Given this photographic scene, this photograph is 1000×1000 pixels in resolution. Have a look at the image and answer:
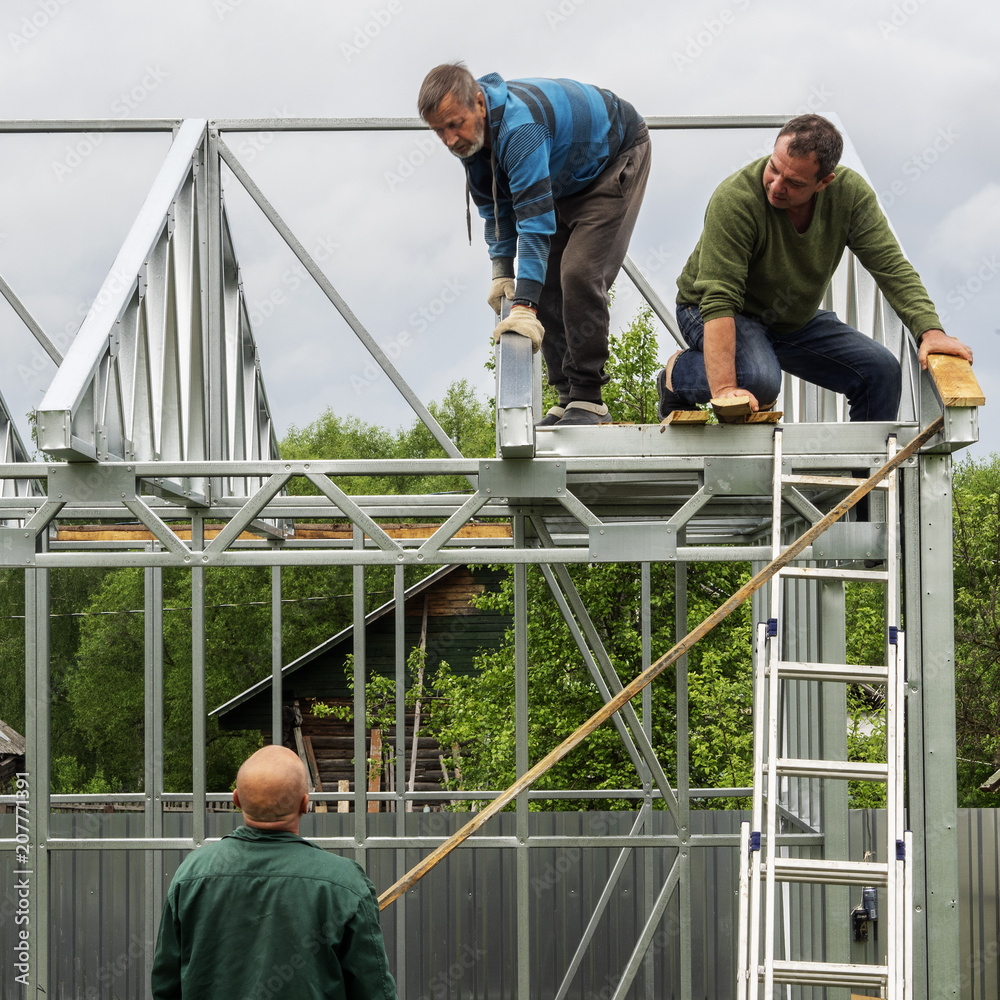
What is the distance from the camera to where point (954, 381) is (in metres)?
4.89

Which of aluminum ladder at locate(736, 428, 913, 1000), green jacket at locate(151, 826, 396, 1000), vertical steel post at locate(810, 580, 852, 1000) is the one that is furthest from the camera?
vertical steel post at locate(810, 580, 852, 1000)

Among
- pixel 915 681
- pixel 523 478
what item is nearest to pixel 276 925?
pixel 523 478

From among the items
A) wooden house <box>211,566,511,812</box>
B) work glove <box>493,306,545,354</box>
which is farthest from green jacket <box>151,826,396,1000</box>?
wooden house <box>211,566,511,812</box>

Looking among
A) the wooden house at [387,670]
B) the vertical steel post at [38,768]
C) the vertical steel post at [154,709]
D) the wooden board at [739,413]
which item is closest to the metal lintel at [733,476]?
the wooden board at [739,413]

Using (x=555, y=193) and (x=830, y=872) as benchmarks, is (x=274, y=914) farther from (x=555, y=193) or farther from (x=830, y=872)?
(x=555, y=193)

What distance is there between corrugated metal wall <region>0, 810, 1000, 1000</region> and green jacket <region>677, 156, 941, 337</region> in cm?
689

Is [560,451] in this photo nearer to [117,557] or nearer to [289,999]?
[117,557]

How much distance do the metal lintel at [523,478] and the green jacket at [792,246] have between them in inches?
40.0

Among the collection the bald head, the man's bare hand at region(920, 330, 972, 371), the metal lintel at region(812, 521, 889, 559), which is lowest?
the bald head

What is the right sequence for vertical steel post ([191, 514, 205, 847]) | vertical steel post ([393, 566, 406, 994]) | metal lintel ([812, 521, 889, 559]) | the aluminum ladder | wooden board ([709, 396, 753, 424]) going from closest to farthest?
the aluminum ladder → wooden board ([709, 396, 753, 424]) → metal lintel ([812, 521, 889, 559]) → vertical steel post ([191, 514, 205, 847]) → vertical steel post ([393, 566, 406, 994])

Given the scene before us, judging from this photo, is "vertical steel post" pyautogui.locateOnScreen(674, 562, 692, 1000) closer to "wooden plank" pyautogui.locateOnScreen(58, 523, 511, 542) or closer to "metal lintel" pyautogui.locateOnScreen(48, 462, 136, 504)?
"wooden plank" pyautogui.locateOnScreen(58, 523, 511, 542)

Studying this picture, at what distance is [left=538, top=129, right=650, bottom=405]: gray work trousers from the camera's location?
5.97m

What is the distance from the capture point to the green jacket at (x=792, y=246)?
16.8 ft

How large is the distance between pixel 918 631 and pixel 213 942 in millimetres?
3556
